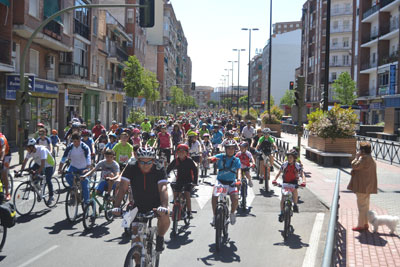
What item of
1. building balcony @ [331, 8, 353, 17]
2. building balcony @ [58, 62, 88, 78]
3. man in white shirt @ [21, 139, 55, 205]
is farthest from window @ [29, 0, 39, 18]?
building balcony @ [331, 8, 353, 17]

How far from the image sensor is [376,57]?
48.8 m

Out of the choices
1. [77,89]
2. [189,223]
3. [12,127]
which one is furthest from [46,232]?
[77,89]

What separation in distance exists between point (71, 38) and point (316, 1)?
5653cm

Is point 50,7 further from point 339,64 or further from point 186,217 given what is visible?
point 339,64

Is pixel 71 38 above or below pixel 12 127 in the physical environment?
above

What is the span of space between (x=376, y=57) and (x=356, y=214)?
142 feet

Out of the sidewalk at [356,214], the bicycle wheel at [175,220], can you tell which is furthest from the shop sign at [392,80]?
the bicycle wheel at [175,220]

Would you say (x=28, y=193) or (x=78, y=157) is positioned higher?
(x=78, y=157)

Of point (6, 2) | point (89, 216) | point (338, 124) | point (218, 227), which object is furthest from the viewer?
point (6, 2)

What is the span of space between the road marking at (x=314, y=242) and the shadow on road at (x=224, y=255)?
103 cm

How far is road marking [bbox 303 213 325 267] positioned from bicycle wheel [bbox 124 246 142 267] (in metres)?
2.71

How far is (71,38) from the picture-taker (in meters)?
31.7

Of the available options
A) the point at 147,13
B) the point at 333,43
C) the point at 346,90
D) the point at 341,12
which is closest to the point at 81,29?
the point at 147,13

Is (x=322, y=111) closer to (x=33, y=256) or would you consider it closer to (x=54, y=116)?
(x=33, y=256)
